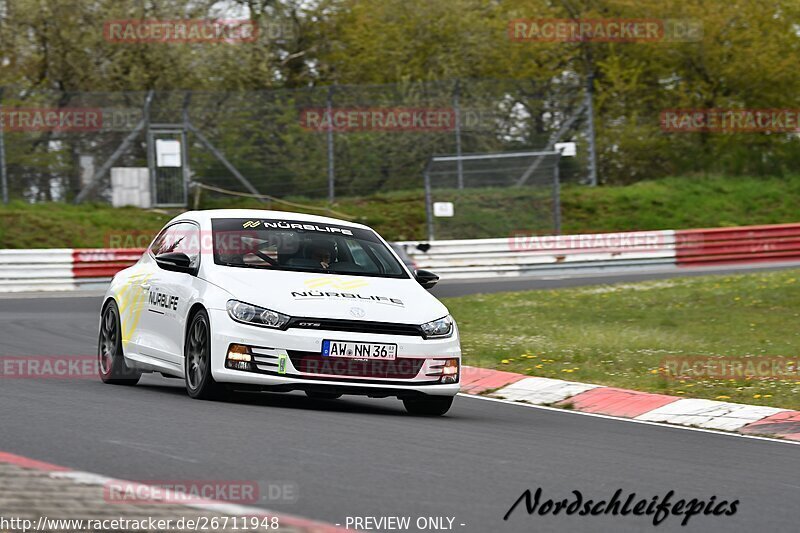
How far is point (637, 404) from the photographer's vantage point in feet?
37.7

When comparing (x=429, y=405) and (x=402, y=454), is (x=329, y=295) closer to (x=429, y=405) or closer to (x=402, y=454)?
(x=429, y=405)

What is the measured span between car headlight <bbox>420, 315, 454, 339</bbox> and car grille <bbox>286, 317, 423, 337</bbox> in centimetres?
16

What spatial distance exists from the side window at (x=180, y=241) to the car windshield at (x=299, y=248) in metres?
0.17

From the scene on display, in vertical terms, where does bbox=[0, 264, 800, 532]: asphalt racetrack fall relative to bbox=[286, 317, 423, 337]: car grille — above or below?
below

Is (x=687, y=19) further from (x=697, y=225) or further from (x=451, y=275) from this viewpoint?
(x=451, y=275)

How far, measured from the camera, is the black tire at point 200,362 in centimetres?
982

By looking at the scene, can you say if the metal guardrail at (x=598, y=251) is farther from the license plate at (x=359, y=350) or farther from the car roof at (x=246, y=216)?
the license plate at (x=359, y=350)

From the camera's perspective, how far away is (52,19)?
3791 centimetres

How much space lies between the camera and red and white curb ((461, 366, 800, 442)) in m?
10.4

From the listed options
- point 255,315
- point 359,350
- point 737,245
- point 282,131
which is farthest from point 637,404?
point 737,245

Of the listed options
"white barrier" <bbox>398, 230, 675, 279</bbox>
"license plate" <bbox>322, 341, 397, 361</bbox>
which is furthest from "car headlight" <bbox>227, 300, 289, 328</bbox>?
"white barrier" <bbox>398, 230, 675, 279</bbox>

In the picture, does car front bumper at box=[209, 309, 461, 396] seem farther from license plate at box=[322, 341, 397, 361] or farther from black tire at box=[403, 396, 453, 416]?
black tire at box=[403, 396, 453, 416]

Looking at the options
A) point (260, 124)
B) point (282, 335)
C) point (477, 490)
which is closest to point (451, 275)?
point (260, 124)

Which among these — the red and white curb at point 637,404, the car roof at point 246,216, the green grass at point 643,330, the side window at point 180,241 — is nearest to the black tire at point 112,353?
the side window at point 180,241
